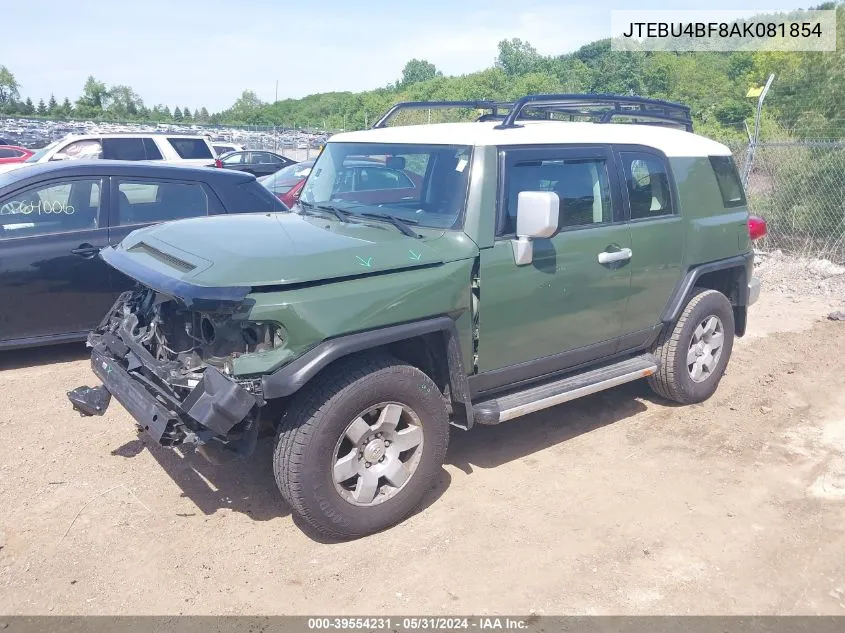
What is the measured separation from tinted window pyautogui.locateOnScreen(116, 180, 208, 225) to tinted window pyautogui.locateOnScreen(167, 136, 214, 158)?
8663 millimetres

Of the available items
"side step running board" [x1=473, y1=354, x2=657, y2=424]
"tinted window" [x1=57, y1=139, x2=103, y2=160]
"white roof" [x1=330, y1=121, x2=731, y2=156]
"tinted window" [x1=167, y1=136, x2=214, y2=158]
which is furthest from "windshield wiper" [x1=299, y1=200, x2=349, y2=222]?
"tinted window" [x1=167, y1=136, x2=214, y2=158]

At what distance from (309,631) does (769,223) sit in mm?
10980

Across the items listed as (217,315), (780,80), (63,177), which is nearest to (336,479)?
(217,315)

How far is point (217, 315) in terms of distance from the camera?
345 cm

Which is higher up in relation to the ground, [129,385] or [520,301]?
[520,301]

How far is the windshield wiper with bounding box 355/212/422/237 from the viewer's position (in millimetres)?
3967

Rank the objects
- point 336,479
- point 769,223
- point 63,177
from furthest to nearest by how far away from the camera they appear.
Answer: point 769,223 < point 63,177 < point 336,479

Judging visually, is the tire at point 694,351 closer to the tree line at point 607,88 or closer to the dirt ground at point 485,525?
the dirt ground at point 485,525

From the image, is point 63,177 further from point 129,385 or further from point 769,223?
point 769,223

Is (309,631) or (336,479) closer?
(309,631)

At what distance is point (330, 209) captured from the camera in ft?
15.1

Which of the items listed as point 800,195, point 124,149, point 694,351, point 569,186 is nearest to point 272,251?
point 569,186

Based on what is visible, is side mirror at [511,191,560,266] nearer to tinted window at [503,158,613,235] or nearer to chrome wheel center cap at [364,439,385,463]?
tinted window at [503,158,613,235]

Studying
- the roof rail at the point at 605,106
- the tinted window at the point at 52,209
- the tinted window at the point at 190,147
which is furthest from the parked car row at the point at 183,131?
the roof rail at the point at 605,106
